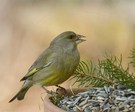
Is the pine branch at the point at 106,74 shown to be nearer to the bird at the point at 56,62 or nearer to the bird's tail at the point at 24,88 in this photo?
the bird at the point at 56,62

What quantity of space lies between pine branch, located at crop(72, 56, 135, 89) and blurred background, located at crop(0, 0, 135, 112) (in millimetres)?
3272

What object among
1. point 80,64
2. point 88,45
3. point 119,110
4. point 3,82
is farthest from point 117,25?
point 119,110

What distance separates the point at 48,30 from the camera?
27.4 feet

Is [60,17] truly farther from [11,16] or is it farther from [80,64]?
[80,64]

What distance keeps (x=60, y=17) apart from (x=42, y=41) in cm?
73

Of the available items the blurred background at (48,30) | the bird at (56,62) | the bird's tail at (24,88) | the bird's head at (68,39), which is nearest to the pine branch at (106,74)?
the bird at (56,62)

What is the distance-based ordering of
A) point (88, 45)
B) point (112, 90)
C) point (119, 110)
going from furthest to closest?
1. point (88, 45)
2. point (112, 90)
3. point (119, 110)

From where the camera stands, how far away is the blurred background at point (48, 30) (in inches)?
279

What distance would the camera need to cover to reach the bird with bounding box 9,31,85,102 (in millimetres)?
3781

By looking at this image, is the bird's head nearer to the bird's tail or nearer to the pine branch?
the bird's tail

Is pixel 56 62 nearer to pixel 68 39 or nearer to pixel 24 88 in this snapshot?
pixel 68 39

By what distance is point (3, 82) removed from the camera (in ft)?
22.7

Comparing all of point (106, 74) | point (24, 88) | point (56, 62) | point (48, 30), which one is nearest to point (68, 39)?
point (56, 62)

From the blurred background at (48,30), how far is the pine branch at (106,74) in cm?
327
